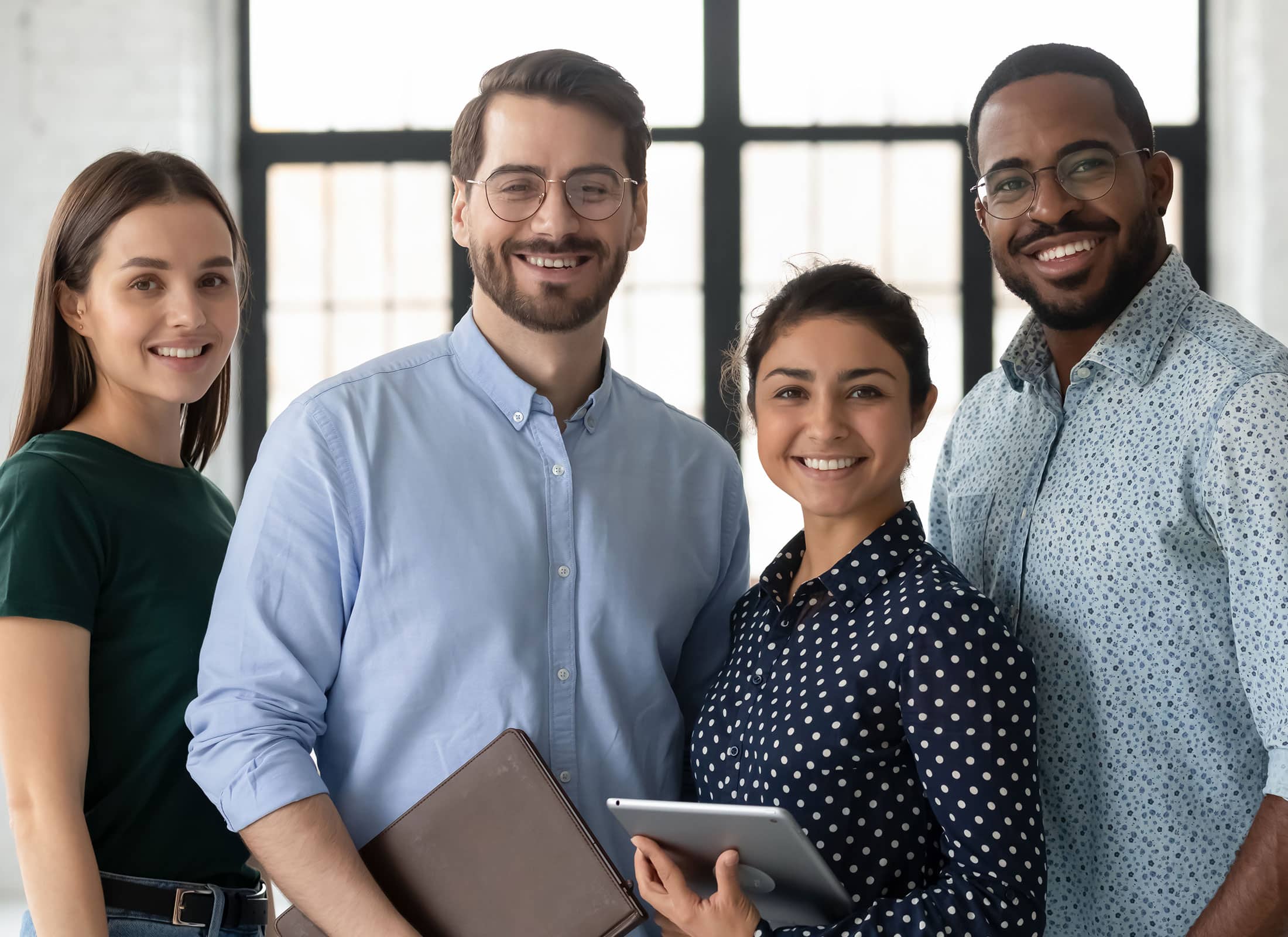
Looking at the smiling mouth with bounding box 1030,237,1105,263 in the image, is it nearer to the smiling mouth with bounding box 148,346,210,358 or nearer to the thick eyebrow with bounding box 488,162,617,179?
the thick eyebrow with bounding box 488,162,617,179

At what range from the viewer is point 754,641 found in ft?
5.16

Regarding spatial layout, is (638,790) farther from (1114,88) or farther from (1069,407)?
(1114,88)

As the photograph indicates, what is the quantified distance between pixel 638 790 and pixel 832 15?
344 centimetres

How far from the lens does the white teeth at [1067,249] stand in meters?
1.57

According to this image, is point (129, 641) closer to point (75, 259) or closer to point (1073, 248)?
point (75, 259)

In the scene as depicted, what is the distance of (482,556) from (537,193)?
509mm

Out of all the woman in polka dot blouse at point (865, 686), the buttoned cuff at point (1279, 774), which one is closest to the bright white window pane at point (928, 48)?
the woman in polka dot blouse at point (865, 686)

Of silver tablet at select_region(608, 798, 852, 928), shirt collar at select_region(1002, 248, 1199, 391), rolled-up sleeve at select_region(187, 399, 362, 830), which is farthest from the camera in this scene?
shirt collar at select_region(1002, 248, 1199, 391)

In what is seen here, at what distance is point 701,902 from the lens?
130 cm

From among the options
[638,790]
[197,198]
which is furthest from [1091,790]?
[197,198]

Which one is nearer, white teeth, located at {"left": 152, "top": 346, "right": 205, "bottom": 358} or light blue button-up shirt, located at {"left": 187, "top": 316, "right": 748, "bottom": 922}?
light blue button-up shirt, located at {"left": 187, "top": 316, "right": 748, "bottom": 922}

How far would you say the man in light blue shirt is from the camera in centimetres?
144

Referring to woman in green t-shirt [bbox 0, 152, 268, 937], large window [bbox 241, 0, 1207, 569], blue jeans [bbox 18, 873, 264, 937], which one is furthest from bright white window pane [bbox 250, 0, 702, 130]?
blue jeans [bbox 18, 873, 264, 937]

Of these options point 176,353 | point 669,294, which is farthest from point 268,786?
point 669,294
